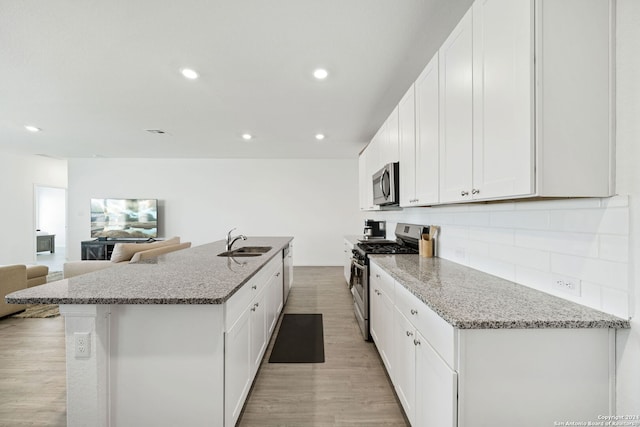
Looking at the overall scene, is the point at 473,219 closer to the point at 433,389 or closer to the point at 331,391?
the point at 433,389

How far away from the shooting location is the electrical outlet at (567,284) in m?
1.14

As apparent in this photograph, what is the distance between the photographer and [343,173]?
6.27 metres

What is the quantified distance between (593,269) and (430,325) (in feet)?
2.36

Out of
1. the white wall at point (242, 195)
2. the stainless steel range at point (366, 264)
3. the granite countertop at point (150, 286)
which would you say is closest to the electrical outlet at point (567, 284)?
the stainless steel range at point (366, 264)

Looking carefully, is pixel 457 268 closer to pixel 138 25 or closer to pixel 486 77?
pixel 486 77

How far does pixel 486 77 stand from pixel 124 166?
7.70 m

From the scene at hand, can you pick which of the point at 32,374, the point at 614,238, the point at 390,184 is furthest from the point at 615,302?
the point at 32,374

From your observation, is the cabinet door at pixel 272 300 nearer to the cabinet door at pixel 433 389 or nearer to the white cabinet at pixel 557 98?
the cabinet door at pixel 433 389

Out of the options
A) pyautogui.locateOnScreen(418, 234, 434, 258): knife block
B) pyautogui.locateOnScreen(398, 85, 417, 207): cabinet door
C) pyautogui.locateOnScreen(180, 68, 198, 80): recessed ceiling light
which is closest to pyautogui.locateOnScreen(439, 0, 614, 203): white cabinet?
pyautogui.locateOnScreen(398, 85, 417, 207): cabinet door

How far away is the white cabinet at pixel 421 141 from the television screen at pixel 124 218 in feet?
19.9

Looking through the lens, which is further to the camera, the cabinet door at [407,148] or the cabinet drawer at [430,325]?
the cabinet door at [407,148]

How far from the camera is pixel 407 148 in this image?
90.0 inches

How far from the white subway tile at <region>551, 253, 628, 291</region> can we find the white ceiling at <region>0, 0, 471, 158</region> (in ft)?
5.57

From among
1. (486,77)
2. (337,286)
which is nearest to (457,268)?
(486,77)
